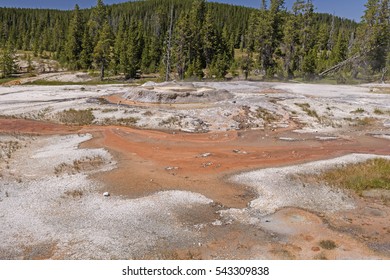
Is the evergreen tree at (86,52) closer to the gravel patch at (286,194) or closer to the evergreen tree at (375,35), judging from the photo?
the evergreen tree at (375,35)

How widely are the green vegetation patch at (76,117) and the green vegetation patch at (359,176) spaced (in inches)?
843

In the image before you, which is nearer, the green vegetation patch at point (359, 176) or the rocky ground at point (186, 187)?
the rocky ground at point (186, 187)

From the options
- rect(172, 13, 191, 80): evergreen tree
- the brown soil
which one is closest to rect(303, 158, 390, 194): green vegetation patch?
the brown soil

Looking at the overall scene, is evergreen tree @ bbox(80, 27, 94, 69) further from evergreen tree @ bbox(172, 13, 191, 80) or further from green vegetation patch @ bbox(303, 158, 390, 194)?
green vegetation patch @ bbox(303, 158, 390, 194)

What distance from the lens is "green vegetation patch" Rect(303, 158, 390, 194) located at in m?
16.2

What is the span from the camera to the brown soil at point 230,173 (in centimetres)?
1094

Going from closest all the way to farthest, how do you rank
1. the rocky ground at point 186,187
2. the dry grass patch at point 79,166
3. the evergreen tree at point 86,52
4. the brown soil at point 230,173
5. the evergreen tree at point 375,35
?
the brown soil at point 230,173
the rocky ground at point 186,187
the dry grass patch at point 79,166
the evergreen tree at point 375,35
the evergreen tree at point 86,52

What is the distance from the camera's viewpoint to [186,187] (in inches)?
622

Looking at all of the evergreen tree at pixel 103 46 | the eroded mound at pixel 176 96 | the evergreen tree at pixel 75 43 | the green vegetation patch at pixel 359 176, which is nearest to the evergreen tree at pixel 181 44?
the evergreen tree at pixel 103 46

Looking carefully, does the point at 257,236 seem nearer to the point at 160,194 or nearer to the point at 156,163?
the point at 160,194

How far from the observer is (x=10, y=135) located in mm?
26047

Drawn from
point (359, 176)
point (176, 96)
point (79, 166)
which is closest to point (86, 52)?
point (176, 96)

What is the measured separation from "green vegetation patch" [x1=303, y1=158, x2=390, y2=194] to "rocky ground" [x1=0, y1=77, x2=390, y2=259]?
74 cm

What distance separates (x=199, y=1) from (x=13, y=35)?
77.8 m
